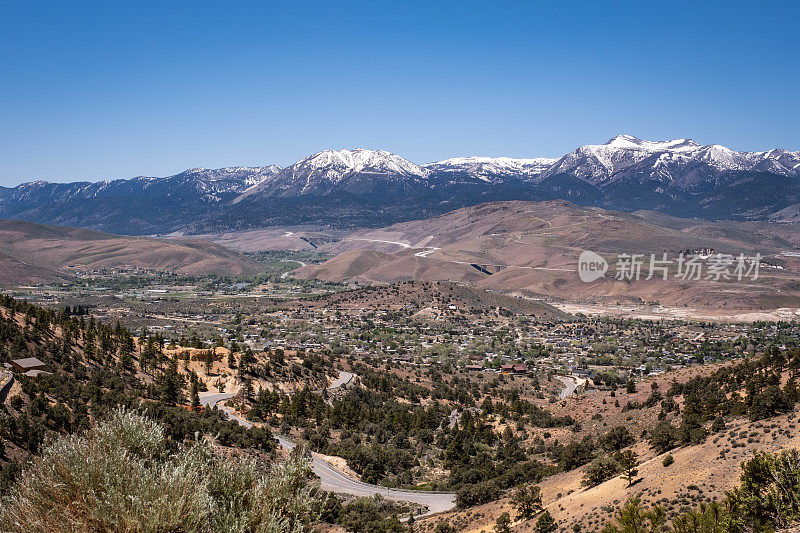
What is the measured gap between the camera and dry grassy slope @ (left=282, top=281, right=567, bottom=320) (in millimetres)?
139375

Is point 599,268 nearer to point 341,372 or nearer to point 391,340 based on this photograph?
point 391,340

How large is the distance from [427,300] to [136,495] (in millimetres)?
131654

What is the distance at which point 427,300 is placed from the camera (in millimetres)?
143875

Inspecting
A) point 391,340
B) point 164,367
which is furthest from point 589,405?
point 391,340

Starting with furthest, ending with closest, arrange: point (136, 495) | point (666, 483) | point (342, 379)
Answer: point (342, 379)
point (666, 483)
point (136, 495)

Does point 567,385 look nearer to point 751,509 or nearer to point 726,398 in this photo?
point 726,398

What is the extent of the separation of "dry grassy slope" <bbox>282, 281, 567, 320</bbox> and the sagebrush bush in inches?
4852

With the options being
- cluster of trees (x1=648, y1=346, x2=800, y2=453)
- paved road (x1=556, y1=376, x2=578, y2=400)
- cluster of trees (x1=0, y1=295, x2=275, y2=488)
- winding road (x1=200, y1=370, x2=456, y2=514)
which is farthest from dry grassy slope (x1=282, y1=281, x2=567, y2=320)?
winding road (x1=200, y1=370, x2=456, y2=514)

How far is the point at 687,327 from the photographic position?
11900 cm

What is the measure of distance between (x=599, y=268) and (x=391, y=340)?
87.4m

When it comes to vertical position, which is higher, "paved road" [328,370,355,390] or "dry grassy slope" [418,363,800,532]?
"dry grassy slope" [418,363,800,532]

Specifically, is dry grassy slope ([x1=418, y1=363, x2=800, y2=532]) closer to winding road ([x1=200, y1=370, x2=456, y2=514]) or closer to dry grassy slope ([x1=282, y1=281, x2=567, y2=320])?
winding road ([x1=200, y1=370, x2=456, y2=514])

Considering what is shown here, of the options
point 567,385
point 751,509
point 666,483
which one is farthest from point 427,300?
point 751,509

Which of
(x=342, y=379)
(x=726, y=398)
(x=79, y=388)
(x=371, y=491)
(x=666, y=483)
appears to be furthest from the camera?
(x=342, y=379)
